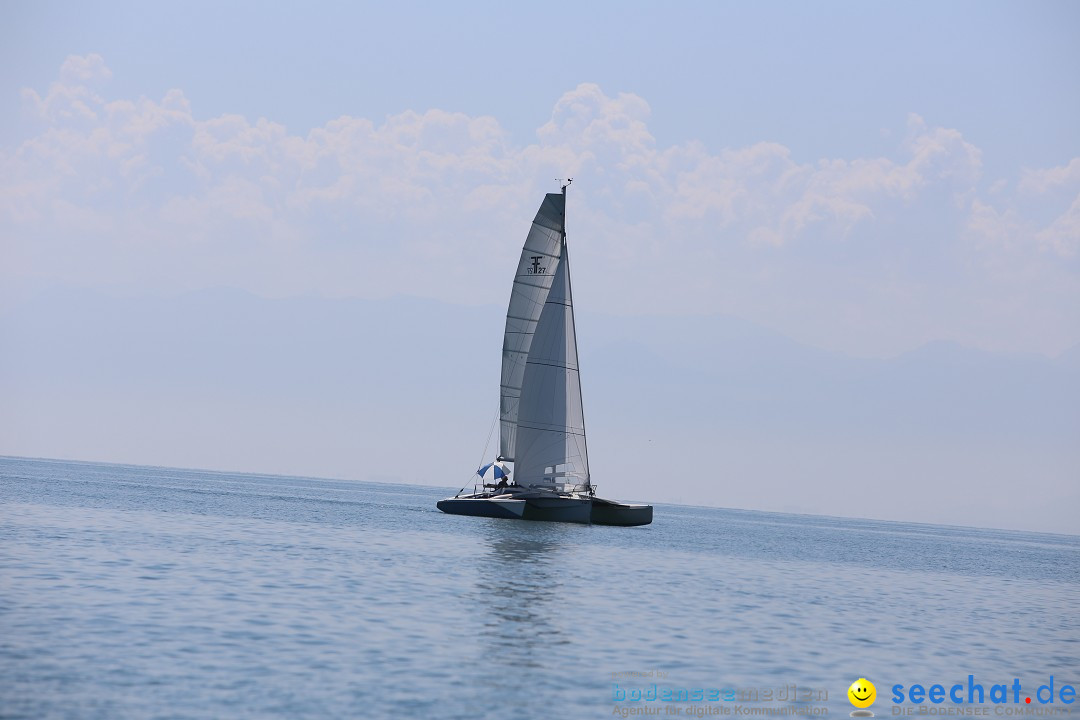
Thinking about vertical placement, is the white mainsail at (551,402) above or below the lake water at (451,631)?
above

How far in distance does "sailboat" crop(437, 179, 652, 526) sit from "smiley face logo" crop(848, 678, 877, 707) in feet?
171

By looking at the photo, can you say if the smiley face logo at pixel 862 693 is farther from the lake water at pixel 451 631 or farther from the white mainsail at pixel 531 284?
the white mainsail at pixel 531 284

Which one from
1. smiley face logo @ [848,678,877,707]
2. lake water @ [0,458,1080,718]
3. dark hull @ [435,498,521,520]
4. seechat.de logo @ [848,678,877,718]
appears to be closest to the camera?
lake water @ [0,458,1080,718]

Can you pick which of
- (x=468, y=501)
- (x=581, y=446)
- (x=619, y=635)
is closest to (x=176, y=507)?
(x=468, y=501)

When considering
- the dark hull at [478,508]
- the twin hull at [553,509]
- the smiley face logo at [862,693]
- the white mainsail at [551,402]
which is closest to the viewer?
the smiley face logo at [862,693]

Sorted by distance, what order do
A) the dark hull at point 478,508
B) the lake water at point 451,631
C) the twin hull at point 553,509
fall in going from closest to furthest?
the lake water at point 451,631, the twin hull at point 553,509, the dark hull at point 478,508

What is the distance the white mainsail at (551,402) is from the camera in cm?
8256

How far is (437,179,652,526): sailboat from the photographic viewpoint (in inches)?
3248

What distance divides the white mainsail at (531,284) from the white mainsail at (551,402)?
2684mm

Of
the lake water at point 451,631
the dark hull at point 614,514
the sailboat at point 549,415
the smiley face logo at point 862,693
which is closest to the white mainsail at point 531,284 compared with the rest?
the sailboat at point 549,415

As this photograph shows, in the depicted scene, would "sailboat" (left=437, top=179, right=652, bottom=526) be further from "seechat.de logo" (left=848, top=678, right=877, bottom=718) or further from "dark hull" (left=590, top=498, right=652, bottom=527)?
"seechat.de logo" (left=848, top=678, right=877, bottom=718)

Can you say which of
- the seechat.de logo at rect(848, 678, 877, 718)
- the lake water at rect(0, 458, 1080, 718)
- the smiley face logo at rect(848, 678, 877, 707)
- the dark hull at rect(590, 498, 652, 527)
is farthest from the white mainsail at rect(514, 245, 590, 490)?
the smiley face logo at rect(848, 678, 877, 707)

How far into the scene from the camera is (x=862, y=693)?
2781cm

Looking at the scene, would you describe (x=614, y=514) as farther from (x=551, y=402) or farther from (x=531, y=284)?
(x=531, y=284)
